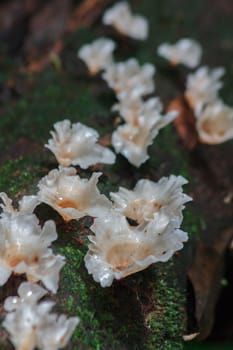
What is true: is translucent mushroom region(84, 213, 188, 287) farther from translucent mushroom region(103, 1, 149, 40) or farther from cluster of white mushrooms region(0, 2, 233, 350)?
translucent mushroom region(103, 1, 149, 40)

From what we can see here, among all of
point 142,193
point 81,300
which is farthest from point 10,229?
point 142,193

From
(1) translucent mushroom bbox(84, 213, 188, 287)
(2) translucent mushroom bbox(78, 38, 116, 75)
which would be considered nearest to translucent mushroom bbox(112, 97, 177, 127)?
(2) translucent mushroom bbox(78, 38, 116, 75)

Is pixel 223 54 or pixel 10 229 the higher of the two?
pixel 10 229

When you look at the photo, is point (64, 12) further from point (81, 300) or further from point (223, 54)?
point (81, 300)

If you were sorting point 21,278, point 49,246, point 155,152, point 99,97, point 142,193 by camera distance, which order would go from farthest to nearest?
point 99,97 → point 155,152 → point 142,193 → point 49,246 → point 21,278

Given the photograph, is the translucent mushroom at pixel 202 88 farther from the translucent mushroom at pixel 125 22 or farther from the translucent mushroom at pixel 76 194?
the translucent mushroom at pixel 76 194

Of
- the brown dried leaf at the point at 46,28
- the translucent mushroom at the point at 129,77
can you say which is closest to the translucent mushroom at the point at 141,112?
the translucent mushroom at the point at 129,77
